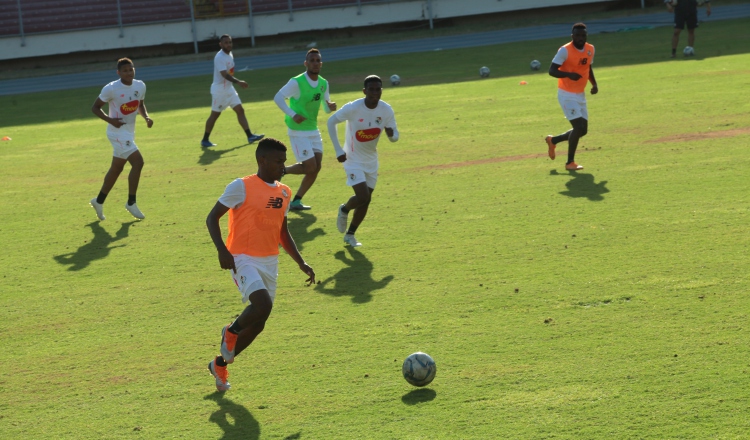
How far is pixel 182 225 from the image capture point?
12.6 metres

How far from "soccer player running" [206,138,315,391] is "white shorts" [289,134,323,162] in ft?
19.7

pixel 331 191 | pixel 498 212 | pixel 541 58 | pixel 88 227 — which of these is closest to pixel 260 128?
pixel 331 191

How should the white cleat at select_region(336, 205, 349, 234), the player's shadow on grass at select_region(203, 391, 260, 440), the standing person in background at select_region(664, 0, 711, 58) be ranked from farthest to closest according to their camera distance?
1. the standing person in background at select_region(664, 0, 711, 58)
2. the white cleat at select_region(336, 205, 349, 234)
3. the player's shadow on grass at select_region(203, 391, 260, 440)

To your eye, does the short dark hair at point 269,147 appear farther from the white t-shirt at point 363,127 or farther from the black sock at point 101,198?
the black sock at point 101,198

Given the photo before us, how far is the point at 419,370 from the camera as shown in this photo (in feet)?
22.4

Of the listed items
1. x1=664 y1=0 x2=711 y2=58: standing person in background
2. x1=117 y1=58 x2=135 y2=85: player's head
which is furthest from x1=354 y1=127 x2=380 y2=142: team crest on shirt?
x1=664 y1=0 x2=711 y2=58: standing person in background

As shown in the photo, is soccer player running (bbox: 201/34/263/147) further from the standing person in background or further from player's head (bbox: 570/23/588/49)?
the standing person in background

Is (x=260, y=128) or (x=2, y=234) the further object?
(x=260, y=128)

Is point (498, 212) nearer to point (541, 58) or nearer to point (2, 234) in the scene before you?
point (2, 234)

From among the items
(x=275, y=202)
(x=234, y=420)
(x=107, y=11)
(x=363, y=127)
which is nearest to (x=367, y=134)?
(x=363, y=127)

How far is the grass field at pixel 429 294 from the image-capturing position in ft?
21.7

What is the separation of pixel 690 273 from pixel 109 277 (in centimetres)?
660

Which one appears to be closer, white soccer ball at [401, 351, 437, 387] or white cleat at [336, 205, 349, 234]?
white soccer ball at [401, 351, 437, 387]

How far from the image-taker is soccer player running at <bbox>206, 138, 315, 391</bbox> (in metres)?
6.97
